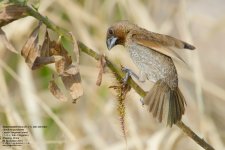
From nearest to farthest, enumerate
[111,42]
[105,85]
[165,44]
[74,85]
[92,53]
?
[92,53] < [74,85] < [165,44] < [111,42] < [105,85]

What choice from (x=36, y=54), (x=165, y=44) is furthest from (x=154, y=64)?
(x=36, y=54)

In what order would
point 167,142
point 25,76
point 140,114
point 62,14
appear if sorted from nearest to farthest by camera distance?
point 167,142
point 25,76
point 140,114
point 62,14

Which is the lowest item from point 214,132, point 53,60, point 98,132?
point 98,132

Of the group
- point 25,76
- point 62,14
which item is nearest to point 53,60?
point 25,76

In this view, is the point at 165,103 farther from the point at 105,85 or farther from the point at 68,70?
the point at 105,85

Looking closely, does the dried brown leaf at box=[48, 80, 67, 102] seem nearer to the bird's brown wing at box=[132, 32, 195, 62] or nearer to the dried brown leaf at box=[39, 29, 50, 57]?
the dried brown leaf at box=[39, 29, 50, 57]

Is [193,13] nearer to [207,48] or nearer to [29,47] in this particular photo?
[207,48]
